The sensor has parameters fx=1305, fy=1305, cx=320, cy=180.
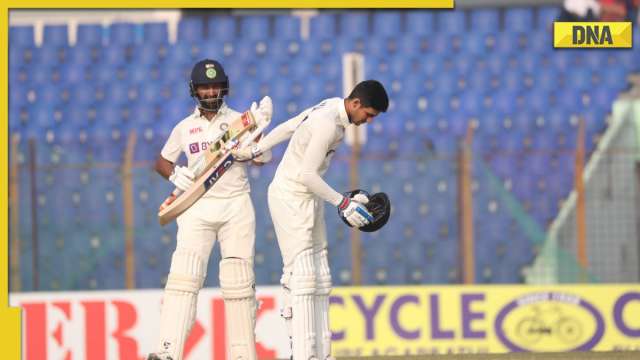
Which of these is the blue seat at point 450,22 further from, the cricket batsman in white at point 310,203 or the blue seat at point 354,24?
the cricket batsman in white at point 310,203

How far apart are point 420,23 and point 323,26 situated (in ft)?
3.25

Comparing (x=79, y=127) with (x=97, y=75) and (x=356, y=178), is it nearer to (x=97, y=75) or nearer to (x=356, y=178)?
(x=97, y=75)

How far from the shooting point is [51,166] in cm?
1115

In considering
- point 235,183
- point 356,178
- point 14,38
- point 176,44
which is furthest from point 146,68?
point 235,183

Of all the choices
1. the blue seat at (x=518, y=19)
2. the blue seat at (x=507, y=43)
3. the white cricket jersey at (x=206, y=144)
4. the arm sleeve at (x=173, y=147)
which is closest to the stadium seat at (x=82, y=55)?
the blue seat at (x=507, y=43)

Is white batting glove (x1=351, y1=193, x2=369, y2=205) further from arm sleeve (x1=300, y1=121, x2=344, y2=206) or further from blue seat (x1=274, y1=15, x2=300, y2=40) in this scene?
blue seat (x1=274, y1=15, x2=300, y2=40)

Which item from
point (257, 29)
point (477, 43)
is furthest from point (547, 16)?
point (257, 29)

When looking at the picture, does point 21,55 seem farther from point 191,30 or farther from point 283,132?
point 283,132

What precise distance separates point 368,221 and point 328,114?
532 millimetres

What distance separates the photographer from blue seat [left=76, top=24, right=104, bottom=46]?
1341 centimetres

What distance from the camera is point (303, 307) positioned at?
20.0 feet

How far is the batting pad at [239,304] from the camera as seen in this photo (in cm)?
644

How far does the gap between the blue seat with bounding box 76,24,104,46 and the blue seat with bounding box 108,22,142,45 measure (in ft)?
0.51

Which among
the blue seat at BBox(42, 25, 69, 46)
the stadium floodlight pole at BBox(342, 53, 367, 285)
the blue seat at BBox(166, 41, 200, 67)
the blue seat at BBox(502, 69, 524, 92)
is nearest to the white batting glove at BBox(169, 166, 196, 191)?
the stadium floodlight pole at BBox(342, 53, 367, 285)
